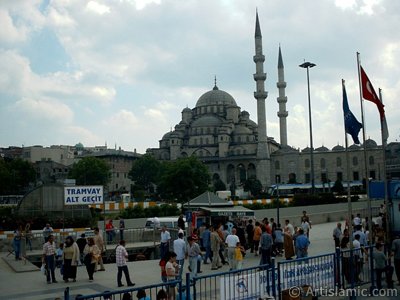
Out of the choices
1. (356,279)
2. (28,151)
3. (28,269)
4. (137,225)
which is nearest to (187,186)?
(137,225)

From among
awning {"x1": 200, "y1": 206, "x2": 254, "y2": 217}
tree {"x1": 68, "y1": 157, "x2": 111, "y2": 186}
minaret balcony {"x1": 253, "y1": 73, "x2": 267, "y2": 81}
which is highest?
minaret balcony {"x1": 253, "y1": 73, "x2": 267, "y2": 81}

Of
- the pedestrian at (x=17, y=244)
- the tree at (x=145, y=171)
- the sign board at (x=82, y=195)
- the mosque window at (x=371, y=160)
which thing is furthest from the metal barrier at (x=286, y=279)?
the mosque window at (x=371, y=160)

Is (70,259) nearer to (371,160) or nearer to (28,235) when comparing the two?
(28,235)

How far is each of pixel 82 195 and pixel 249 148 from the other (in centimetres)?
6781

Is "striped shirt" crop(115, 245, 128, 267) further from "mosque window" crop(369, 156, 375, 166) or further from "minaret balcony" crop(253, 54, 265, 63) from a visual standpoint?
"mosque window" crop(369, 156, 375, 166)

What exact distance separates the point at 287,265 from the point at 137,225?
17363 mm

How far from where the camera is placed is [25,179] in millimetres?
69688

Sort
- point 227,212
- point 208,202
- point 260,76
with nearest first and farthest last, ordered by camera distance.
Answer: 1. point 227,212
2. point 208,202
3. point 260,76

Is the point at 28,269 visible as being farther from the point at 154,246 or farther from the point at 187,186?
the point at 187,186

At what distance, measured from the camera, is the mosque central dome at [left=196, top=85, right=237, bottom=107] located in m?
95.0

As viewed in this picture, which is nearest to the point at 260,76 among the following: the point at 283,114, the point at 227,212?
A: the point at 283,114

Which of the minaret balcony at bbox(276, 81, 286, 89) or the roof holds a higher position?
the minaret balcony at bbox(276, 81, 286, 89)

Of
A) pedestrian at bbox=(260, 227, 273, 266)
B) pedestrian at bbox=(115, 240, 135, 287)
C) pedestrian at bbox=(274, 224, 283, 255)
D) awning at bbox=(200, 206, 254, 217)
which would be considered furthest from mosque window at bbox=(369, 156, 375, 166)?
pedestrian at bbox=(115, 240, 135, 287)

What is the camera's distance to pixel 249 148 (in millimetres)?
84438
